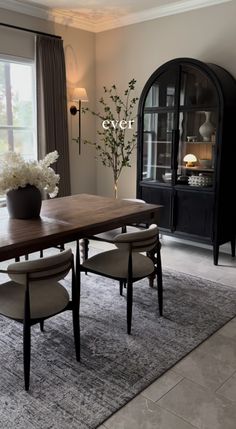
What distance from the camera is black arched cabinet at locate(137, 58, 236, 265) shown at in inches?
148

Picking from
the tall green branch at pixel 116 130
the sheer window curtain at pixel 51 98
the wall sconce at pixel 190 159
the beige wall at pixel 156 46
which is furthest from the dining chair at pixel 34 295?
the beige wall at pixel 156 46

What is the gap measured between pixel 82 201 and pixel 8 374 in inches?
63.8

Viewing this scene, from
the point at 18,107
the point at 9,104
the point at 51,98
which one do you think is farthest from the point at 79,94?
the point at 9,104

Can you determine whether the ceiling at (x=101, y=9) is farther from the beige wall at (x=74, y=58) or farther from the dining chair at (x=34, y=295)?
the dining chair at (x=34, y=295)

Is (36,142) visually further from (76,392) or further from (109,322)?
(76,392)

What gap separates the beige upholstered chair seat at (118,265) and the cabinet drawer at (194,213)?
1.35 m

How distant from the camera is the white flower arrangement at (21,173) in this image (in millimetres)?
2455

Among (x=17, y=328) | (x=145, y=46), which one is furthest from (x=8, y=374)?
(x=145, y=46)

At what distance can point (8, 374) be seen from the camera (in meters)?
2.12

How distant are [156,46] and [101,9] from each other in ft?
2.56

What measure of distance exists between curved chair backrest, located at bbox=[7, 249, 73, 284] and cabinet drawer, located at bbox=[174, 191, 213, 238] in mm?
2252

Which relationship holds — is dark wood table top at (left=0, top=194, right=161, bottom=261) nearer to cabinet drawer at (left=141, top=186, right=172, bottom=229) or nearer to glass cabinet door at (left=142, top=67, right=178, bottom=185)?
cabinet drawer at (left=141, top=186, right=172, bottom=229)

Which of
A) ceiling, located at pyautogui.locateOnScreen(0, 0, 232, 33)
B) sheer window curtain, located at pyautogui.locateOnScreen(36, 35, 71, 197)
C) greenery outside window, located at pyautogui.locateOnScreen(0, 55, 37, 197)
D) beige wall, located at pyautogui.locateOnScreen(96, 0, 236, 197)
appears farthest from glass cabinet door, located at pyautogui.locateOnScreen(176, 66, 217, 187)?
greenery outside window, located at pyautogui.locateOnScreen(0, 55, 37, 197)

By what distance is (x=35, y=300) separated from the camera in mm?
2059
